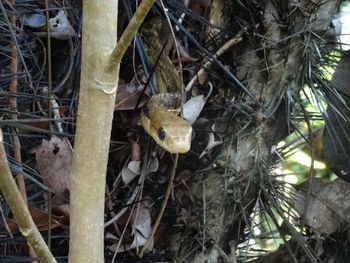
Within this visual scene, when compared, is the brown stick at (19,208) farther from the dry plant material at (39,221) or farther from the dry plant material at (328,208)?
the dry plant material at (328,208)

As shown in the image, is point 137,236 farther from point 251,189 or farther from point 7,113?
point 7,113

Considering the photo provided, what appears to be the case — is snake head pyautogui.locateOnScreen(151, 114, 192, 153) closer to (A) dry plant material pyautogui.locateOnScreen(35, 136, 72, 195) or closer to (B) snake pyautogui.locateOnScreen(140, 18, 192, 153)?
(B) snake pyautogui.locateOnScreen(140, 18, 192, 153)

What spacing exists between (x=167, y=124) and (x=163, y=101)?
0.08 meters

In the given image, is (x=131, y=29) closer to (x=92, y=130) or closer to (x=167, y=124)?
(x=92, y=130)

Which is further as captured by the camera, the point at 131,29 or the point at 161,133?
the point at 161,133

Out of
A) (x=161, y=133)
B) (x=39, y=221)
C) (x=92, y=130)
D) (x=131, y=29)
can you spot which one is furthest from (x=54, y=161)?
(x=131, y=29)

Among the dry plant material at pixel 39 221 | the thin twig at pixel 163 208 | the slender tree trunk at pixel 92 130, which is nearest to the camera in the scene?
the slender tree trunk at pixel 92 130

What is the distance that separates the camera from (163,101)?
1317 millimetres


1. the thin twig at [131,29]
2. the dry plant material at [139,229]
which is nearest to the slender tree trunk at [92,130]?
the thin twig at [131,29]

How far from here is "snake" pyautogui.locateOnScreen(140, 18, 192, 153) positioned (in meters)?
1.22

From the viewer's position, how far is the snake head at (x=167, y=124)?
1.19m

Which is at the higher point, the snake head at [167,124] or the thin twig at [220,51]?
the thin twig at [220,51]

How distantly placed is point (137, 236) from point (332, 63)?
2.04 feet

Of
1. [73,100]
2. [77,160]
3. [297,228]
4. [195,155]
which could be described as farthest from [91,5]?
[297,228]
